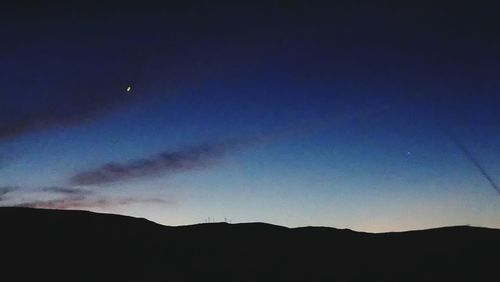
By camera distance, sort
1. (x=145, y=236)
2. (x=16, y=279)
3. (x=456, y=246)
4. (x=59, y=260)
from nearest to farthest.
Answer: (x=16, y=279) < (x=59, y=260) < (x=145, y=236) < (x=456, y=246)

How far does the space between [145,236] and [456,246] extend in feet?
53.4

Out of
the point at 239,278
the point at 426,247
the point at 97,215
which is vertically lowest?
the point at 239,278

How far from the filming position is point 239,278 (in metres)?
20.9

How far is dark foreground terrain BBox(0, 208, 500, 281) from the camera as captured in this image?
20.7 m

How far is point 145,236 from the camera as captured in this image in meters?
25.2

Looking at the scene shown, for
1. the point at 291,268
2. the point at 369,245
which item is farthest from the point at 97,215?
the point at 369,245

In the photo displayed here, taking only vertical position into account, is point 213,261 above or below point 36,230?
below

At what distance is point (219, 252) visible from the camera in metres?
24.0

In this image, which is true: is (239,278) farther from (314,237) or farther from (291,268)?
(314,237)

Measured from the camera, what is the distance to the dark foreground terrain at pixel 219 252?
816 inches

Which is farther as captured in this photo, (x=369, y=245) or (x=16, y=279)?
(x=369, y=245)

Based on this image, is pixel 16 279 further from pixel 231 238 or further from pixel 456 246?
pixel 456 246

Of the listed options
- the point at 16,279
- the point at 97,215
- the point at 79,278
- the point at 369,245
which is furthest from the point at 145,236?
the point at 369,245

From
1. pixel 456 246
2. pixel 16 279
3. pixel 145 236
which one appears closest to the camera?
pixel 16 279
